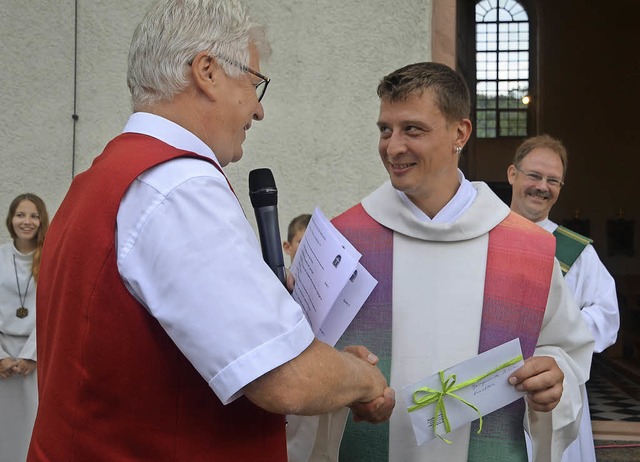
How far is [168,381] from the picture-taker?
5.27 feet

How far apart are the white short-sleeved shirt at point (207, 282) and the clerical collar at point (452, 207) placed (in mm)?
1257

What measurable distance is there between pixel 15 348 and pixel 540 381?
439 centimetres

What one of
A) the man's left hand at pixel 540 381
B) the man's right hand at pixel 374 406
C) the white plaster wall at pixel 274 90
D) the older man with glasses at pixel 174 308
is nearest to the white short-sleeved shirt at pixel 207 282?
the older man with glasses at pixel 174 308

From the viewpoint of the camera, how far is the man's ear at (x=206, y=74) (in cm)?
175

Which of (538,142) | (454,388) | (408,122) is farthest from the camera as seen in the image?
(538,142)

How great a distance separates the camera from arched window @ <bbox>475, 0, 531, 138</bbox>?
23422 mm

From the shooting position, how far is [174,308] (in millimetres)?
1509

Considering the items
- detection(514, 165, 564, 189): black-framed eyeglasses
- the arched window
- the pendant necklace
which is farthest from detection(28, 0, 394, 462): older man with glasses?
the arched window

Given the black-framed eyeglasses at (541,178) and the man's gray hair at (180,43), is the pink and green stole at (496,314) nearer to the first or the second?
the man's gray hair at (180,43)

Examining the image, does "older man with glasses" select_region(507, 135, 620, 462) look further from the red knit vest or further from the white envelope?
the red knit vest

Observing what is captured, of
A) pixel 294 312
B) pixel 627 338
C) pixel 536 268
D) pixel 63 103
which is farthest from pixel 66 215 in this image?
pixel 627 338

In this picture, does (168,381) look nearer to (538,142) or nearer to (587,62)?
(538,142)

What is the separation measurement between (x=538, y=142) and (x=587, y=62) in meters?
18.0

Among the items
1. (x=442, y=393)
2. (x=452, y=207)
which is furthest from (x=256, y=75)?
(x=452, y=207)
